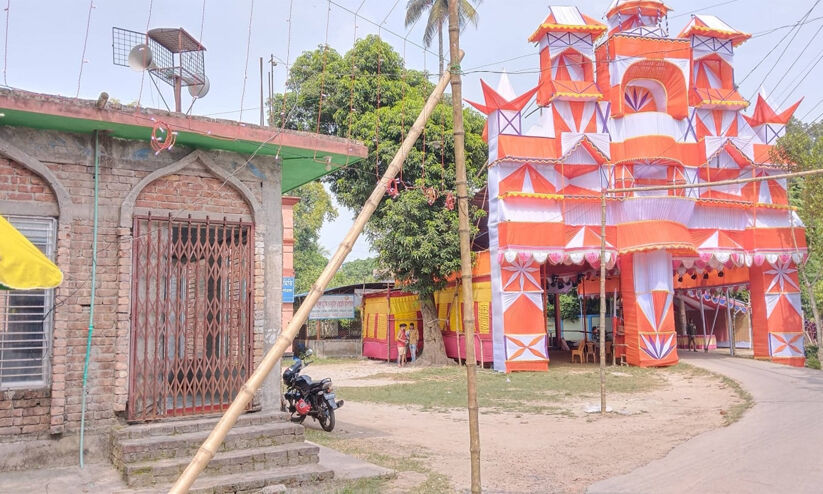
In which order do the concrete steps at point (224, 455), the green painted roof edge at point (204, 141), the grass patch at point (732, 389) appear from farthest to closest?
1. the grass patch at point (732, 389)
2. the green painted roof edge at point (204, 141)
3. the concrete steps at point (224, 455)

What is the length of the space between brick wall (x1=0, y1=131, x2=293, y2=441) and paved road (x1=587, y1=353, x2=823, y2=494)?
536 cm

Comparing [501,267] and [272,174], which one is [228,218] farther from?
[501,267]

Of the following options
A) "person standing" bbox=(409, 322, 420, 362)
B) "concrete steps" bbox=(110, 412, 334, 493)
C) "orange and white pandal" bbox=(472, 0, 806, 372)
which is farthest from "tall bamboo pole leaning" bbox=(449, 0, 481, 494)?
"person standing" bbox=(409, 322, 420, 362)

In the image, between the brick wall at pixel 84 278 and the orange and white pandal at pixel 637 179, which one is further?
the orange and white pandal at pixel 637 179

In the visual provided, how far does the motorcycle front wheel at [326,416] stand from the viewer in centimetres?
975

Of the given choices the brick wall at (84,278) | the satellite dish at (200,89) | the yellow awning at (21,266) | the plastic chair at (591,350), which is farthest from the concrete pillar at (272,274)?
the plastic chair at (591,350)

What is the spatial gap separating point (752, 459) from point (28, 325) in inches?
327

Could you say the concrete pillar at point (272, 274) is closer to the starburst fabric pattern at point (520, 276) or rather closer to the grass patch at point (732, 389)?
the grass patch at point (732, 389)

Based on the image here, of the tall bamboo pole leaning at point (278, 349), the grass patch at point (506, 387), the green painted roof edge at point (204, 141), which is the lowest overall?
the grass patch at point (506, 387)

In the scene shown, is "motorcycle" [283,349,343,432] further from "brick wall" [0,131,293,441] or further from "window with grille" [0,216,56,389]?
"window with grille" [0,216,56,389]

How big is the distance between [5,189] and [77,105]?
121 cm

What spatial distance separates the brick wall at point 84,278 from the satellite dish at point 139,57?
134 centimetres

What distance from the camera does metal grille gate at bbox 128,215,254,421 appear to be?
23.2ft

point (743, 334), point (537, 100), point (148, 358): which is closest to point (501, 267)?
point (537, 100)
